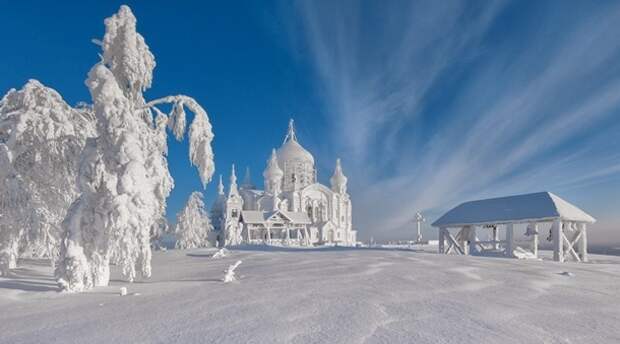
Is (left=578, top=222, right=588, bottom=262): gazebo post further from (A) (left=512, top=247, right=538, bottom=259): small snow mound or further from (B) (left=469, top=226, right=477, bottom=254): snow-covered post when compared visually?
(B) (left=469, top=226, right=477, bottom=254): snow-covered post

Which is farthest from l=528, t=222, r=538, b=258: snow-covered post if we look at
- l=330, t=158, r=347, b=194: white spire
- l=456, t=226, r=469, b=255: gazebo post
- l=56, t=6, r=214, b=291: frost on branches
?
l=330, t=158, r=347, b=194: white spire

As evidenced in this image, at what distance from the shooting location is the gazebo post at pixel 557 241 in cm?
1814

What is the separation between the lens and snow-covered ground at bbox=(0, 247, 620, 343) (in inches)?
181

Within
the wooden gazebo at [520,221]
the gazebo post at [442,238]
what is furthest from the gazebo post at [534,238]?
the gazebo post at [442,238]

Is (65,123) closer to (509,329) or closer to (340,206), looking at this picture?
(509,329)

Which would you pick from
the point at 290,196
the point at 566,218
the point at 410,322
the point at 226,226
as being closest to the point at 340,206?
the point at 290,196

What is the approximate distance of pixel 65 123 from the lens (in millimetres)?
11953

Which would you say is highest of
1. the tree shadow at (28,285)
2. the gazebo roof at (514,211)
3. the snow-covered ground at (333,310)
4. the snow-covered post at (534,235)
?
the gazebo roof at (514,211)

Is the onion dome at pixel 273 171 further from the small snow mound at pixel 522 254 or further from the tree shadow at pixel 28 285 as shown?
the tree shadow at pixel 28 285

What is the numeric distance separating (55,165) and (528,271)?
13.4 m

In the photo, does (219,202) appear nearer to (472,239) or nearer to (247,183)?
(247,183)

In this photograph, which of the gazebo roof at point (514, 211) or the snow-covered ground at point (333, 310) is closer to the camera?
the snow-covered ground at point (333, 310)

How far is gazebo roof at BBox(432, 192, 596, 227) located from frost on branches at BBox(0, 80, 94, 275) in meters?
19.0

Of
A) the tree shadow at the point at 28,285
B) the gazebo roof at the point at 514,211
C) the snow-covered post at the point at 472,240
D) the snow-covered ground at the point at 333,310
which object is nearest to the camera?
the snow-covered ground at the point at 333,310
